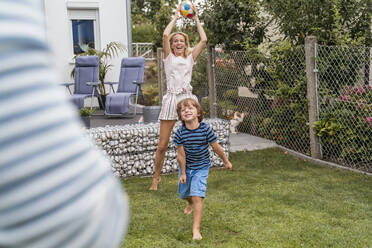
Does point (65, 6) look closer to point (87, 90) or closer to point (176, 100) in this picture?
point (87, 90)

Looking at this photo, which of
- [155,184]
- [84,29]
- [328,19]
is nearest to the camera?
[155,184]

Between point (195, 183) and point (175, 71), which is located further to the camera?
point (175, 71)

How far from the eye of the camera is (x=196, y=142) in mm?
4082

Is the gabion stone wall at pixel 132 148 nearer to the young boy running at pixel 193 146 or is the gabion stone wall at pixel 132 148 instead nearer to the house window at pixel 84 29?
the young boy running at pixel 193 146

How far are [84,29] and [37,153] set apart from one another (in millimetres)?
12206

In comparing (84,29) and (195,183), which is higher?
(84,29)

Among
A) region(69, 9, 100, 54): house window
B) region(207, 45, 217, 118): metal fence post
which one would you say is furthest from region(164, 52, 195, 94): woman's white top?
region(69, 9, 100, 54): house window

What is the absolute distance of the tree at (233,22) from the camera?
811cm

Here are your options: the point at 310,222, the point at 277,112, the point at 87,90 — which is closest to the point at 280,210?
the point at 310,222

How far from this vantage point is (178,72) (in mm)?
5336

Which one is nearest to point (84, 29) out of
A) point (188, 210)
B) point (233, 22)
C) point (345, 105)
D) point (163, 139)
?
point (233, 22)

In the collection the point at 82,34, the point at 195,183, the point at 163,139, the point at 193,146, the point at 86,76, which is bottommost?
the point at 195,183

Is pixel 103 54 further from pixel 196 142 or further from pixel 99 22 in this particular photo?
pixel 196 142

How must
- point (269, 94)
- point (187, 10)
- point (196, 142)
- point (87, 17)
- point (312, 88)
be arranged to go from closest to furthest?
point (196, 142) < point (187, 10) < point (312, 88) < point (269, 94) < point (87, 17)
